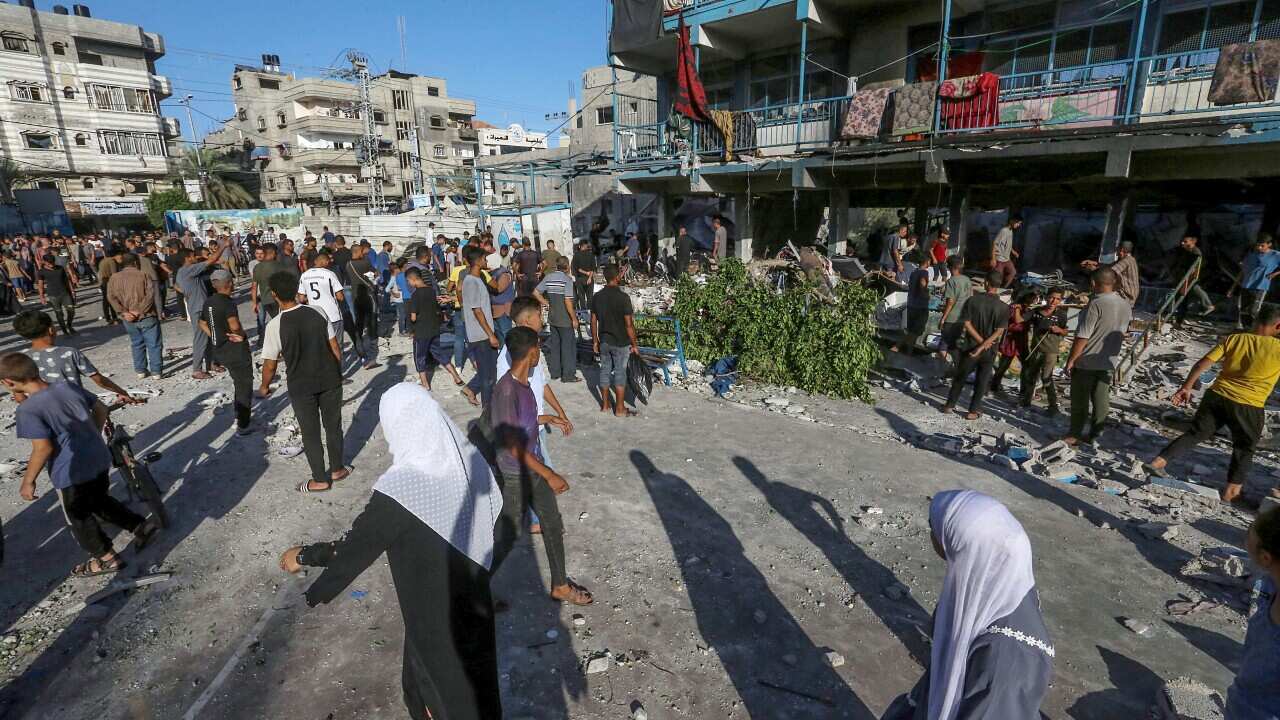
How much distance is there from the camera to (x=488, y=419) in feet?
11.3

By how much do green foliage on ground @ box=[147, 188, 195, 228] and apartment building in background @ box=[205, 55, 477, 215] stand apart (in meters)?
7.58

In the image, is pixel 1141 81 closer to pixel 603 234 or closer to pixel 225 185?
pixel 603 234

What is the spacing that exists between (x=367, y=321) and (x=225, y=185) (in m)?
41.3

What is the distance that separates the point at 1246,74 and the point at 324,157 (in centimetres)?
4964

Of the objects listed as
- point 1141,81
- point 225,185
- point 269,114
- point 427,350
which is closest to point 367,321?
point 427,350

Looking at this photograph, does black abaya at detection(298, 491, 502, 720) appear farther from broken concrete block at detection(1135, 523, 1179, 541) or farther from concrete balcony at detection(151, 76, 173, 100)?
concrete balcony at detection(151, 76, 173, 100)

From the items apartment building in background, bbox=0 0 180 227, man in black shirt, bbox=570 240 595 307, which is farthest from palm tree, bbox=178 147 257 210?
man in black shirt, bbox=570 240 595 307

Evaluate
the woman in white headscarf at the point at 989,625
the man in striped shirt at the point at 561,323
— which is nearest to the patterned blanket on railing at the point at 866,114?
the man in striped shirt at the point at 561,323

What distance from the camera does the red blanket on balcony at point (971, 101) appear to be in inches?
437

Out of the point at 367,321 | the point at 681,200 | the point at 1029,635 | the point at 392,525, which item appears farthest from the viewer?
the point at 681,200

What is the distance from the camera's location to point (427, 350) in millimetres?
8008

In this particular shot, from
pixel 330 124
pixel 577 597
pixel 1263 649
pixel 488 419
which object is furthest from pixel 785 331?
pixel 330 124

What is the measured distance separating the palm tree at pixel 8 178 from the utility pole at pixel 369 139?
17.4 meters

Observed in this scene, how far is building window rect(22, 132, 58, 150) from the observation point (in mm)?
34531
